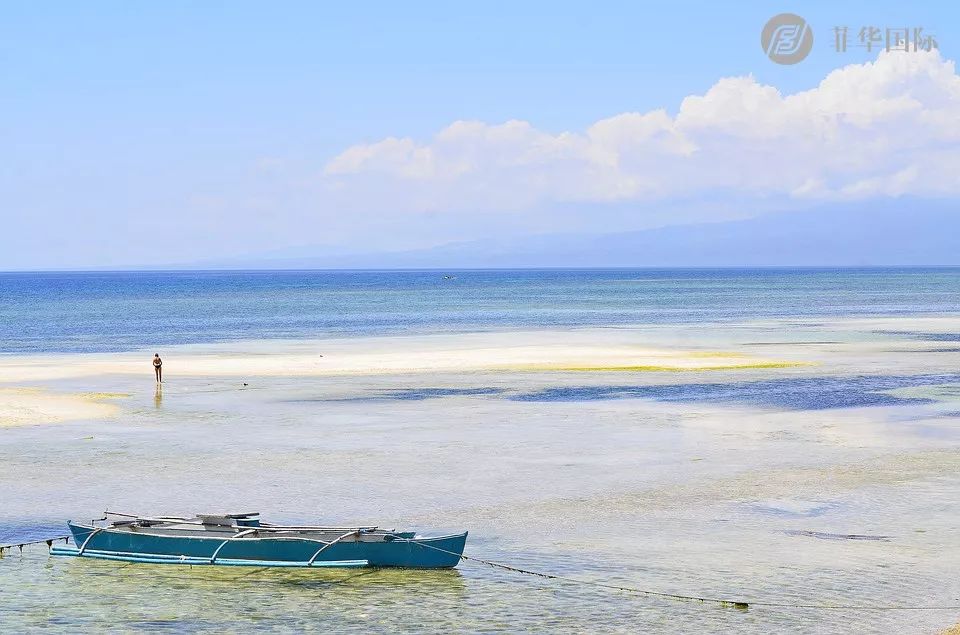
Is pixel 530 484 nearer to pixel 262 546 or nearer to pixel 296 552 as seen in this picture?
pixel 296 552

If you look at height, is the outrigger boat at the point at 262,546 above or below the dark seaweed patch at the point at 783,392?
above

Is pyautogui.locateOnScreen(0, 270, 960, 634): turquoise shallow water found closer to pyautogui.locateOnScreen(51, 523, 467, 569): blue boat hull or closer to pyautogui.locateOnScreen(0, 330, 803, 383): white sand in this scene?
pyautogui.locateOnScreen(51, 523, 467, 569): blue boat hull

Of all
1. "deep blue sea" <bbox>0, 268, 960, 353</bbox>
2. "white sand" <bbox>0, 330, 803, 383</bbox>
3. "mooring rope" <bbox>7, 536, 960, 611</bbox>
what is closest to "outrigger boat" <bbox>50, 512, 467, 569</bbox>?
"mooring rope" <bbox>7, 536, 960, 611</bbox>

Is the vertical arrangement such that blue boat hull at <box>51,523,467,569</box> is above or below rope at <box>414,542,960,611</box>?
above

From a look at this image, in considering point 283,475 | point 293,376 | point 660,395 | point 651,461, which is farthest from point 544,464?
point 293,376

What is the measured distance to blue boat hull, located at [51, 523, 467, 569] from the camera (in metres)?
24.4

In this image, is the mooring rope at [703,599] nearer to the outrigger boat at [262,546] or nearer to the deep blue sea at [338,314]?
the outrigger boat at [262,546]

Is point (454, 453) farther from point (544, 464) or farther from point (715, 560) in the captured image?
point (715, 560)

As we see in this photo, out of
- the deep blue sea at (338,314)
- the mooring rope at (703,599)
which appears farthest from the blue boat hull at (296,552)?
the deep blue sea at (338,314)

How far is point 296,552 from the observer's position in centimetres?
2462

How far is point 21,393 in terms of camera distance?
55812mm

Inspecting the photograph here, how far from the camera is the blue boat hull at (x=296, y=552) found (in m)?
24.4

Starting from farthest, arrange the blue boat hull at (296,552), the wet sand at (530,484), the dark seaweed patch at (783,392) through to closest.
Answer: the dark seaweed patch at (783,392) < the blue boat hull at (296,552) < the wet sand at (530,484)

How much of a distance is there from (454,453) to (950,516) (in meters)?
15.2
